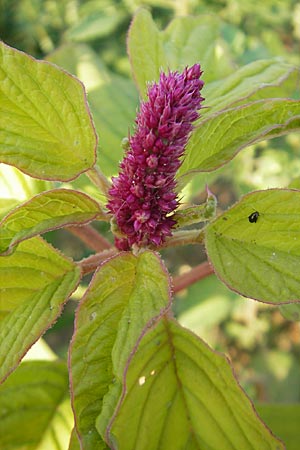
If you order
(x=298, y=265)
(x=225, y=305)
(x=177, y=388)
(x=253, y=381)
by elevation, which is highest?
(x=298, y=265)

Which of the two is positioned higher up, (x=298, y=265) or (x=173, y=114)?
(x=173, y=114)

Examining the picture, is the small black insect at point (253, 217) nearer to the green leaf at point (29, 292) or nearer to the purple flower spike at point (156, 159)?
the purple flower spike at point (156, 159)

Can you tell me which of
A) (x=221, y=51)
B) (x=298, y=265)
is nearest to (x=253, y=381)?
(x=221, y=51)

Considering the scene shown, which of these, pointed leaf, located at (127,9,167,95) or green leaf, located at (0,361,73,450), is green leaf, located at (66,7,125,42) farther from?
green leaf, located at (0,361,73,450)

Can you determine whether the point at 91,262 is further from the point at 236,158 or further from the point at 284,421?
the point at 236,158

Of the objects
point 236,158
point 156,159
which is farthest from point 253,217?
point 236,158

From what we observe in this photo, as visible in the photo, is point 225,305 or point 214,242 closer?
point 214,242

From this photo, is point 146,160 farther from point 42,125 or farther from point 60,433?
point 60,433
